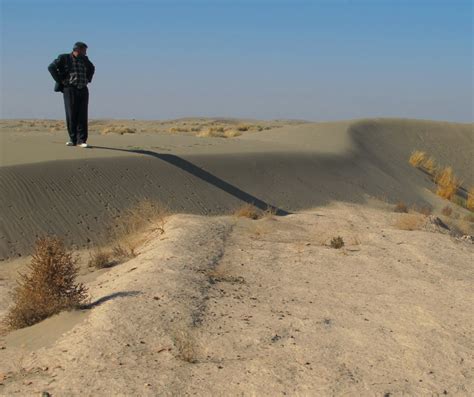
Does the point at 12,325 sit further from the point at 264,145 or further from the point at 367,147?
the point at 367,147

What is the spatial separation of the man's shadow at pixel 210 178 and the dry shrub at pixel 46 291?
834 centimetres

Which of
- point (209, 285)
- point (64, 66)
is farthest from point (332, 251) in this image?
point (64, 66)

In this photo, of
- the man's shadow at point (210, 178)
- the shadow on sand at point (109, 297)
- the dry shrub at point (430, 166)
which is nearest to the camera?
the shadow on sand at point (109, 297)

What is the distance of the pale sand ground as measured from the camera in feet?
17.1

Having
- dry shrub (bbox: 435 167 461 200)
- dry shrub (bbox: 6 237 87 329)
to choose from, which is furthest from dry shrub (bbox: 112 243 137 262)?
dry shrub (bbox: 435 167 461 200)

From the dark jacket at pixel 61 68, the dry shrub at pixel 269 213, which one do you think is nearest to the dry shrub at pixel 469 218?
the dry shrub at pixel 269 213

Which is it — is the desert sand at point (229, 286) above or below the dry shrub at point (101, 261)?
above

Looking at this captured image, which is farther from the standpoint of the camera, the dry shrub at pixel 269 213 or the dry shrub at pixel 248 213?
the dry shrub at pixel 248 213

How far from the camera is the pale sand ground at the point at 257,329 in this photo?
17.1 feet

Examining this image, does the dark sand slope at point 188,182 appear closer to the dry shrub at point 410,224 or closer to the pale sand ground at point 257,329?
the pale sand ground at point 257,329

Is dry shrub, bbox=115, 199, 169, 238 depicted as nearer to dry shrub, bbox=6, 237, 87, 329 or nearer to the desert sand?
the desert sand

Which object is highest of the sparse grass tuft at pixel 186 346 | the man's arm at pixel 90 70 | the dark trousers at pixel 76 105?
the man's arm at pixel 90 70

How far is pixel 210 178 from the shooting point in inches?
620

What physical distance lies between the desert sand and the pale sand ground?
0.02 meters
